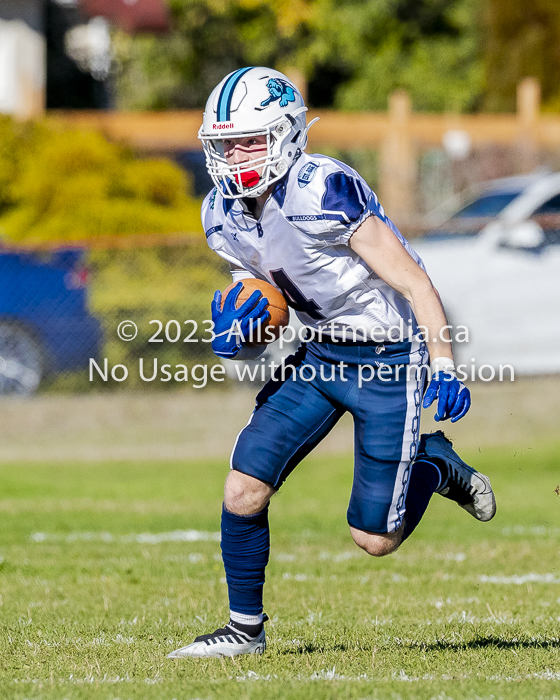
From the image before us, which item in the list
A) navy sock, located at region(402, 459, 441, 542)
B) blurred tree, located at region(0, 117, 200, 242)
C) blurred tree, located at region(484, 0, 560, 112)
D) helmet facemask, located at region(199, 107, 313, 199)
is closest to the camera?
helmet facemask, located at region(199, 107, 313, 199)

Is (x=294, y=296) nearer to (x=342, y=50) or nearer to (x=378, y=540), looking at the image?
(x=378, y=540)

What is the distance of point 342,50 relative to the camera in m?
20.3

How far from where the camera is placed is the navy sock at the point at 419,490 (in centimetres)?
417

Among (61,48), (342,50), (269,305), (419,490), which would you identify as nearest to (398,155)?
(342,50)

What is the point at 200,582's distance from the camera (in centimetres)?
528

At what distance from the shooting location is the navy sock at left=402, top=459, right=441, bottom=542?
13.7 feet

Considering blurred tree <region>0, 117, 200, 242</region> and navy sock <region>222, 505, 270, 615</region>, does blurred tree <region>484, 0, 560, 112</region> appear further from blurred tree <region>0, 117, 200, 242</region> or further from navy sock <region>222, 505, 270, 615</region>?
navy sock <region>222, 505, 270, 615</region>

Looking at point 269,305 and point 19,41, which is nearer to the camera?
point 269,305

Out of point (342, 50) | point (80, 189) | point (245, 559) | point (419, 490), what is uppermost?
point (342, 50)

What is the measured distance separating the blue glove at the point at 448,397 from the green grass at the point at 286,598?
0.83 metres

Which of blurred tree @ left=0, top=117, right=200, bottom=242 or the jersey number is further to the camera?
blurred tree @ left=0, top=117, right=200, bottom=242

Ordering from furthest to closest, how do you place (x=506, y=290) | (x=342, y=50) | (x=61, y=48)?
(x=61, y=48) < (x=342, y=50) < (x=506, y=290)

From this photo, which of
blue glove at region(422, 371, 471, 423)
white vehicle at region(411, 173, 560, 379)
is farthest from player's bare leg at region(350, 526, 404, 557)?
white vehicle at region(411, 173, 560, 379)

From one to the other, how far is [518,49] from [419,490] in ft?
57.3
